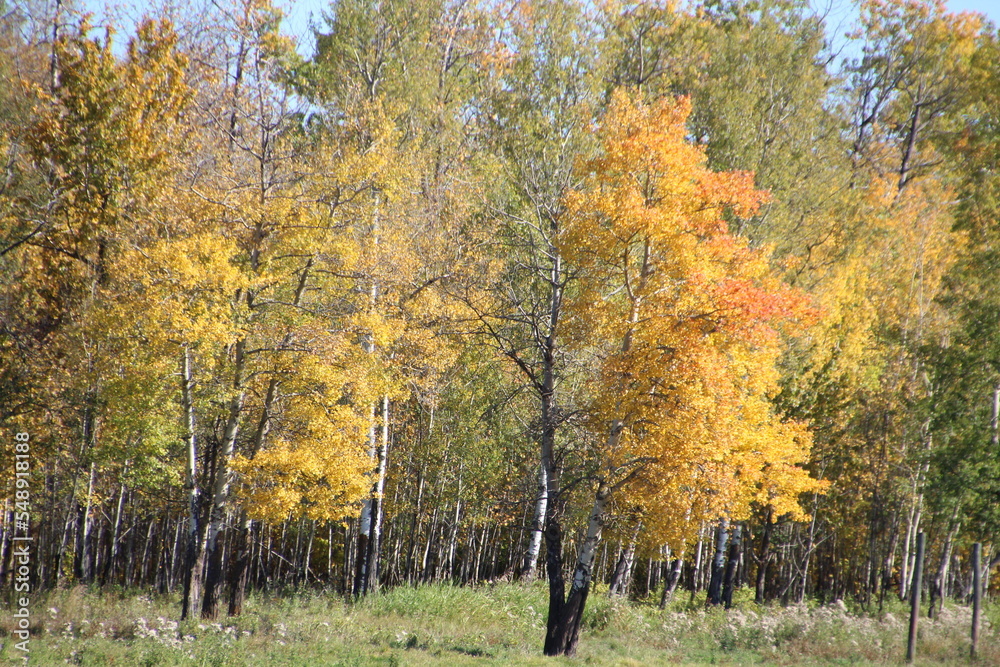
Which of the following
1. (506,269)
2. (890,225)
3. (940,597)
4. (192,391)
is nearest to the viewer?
(192,391)

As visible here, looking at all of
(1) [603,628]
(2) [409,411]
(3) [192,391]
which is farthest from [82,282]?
(1) [603,628]

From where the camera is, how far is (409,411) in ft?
68.2

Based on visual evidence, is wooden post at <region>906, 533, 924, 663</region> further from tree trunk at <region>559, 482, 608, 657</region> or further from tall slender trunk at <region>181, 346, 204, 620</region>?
tall slender trunk at <region>181, 346, 204, 620</region>

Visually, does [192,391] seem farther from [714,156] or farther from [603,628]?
[714,156]

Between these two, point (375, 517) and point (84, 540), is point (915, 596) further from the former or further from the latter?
point (84, 540)

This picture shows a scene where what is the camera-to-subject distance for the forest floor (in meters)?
9.95

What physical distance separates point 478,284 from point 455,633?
6.66 m

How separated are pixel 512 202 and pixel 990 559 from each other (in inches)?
715

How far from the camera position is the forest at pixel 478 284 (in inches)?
442

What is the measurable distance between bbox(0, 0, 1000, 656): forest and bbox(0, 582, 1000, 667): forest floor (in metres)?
1.15

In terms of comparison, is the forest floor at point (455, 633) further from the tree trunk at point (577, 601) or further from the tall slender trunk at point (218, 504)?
the tall slender trunk at point (218, 504)

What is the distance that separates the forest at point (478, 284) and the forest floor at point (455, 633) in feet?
3.77

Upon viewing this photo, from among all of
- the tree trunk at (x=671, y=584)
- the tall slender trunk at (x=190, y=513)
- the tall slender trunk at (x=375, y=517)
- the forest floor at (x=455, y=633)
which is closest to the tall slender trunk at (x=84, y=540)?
the forest floor at (x=455, y=633)

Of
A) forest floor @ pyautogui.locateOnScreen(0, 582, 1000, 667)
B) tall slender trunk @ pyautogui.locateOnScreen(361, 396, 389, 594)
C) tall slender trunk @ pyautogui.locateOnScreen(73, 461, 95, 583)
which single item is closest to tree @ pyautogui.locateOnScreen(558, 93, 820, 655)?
forest floor @ pyautogui.locateOnScreen(0, 582, 1000, 667)
